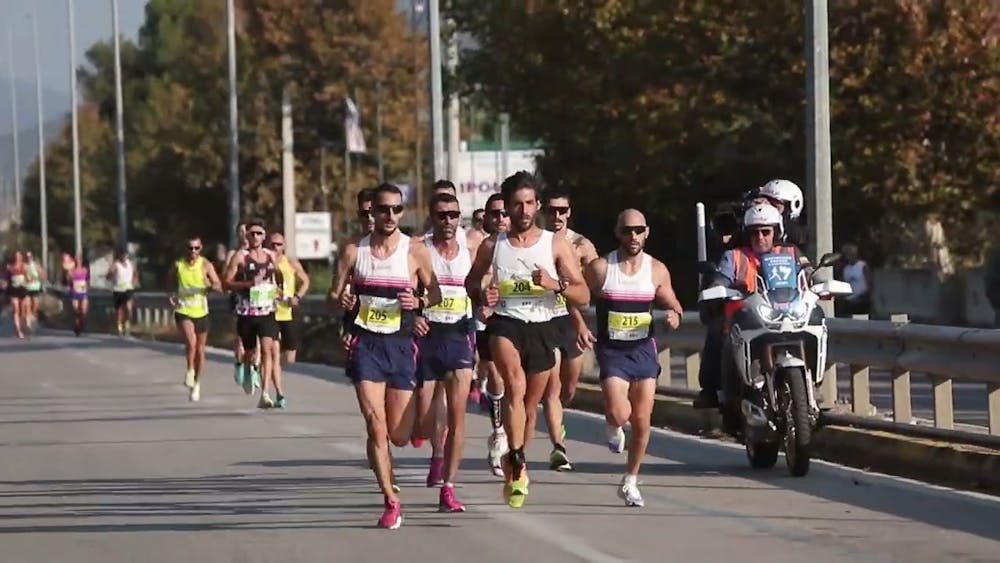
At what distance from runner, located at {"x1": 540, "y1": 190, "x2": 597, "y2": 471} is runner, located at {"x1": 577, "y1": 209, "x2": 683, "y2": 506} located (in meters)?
0.29

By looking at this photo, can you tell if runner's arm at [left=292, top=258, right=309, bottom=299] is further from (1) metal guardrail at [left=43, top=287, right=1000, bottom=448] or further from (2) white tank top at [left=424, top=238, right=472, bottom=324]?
(2) white tank top at [left=424, top=238, right=472, bottom=324]

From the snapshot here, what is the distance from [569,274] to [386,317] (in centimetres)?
127

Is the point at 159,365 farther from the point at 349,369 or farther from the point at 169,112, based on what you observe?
the point at 169,112

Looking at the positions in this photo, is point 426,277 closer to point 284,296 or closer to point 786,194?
point 786,194

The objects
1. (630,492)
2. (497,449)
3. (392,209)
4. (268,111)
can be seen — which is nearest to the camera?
(392,209)

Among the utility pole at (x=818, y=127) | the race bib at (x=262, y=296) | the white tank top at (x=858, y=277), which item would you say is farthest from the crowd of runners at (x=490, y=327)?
the white tank top at (x=858, y=277)

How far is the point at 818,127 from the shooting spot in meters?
18.5

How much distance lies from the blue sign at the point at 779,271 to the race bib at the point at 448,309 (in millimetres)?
2232

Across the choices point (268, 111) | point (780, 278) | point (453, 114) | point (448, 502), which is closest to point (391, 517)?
A: point (448, 502)

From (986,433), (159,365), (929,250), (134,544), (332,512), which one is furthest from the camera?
(929,250)

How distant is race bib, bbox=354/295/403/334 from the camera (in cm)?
1259

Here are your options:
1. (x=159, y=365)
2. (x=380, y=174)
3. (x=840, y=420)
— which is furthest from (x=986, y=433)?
(x=380, y=174)

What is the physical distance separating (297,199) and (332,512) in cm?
6062

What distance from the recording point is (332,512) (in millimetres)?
13344
